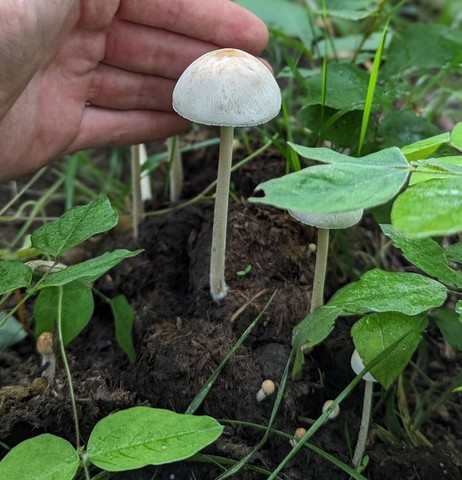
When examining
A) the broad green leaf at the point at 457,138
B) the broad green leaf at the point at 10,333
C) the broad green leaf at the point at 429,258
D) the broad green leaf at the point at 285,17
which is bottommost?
the broad green leaf at the point at 10,333

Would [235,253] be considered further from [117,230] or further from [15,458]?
[15,458]

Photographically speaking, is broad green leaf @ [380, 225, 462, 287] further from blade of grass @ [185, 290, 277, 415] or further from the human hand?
the human hand

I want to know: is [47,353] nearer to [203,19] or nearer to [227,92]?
[227,92]

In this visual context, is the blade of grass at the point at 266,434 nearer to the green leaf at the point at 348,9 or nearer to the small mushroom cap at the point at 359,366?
the small mushroom cap at the point at 359,366

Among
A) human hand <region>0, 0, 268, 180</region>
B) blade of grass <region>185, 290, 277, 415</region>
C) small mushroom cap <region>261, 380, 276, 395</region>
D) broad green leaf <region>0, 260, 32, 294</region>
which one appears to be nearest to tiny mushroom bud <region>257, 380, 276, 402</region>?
small mushroom cap <region>261, 380, 276, 395</region>

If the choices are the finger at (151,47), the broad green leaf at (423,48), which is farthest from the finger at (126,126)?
the broad green leaf at (423,48)

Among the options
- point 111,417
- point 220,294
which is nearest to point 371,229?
point 220,294
